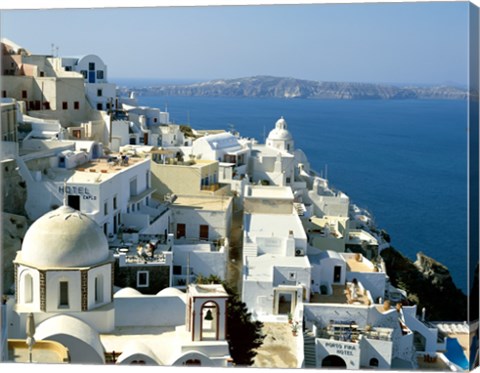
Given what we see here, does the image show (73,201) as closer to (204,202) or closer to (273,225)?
(204,202)

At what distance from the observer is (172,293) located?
8516mm

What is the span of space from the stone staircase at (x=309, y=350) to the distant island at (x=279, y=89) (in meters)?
30.6

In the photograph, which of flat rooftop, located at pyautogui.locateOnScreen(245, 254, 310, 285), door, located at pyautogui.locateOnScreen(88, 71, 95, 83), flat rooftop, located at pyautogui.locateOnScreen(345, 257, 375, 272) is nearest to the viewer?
flat rooftop, located at pyautogui.locateOnScreen(245, 254, 310, 285)

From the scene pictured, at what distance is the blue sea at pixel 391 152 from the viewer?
2469cm

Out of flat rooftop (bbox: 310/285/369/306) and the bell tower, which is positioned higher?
the bell tower

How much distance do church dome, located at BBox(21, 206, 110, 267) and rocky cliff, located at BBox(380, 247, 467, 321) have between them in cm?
1001

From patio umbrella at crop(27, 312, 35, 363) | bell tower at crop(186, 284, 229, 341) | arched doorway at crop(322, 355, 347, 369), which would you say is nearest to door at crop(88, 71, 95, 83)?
arched doorway at crop(322, 355, 347, 369)

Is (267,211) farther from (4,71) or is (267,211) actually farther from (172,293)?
(4,71)

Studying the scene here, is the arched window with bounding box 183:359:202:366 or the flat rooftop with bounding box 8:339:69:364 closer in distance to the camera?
the flat rooftop with bounding box 8:339:69:364

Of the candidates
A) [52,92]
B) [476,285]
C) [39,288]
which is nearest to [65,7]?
[39,288]

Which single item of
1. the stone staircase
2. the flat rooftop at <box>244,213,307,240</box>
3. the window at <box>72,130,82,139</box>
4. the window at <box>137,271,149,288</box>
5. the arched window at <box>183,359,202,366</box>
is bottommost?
the stone staircase

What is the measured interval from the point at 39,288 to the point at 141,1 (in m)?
3.23

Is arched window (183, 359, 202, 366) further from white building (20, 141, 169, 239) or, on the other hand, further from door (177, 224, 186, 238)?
door (177, 224, 186, 238)

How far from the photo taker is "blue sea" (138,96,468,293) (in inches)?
972
